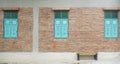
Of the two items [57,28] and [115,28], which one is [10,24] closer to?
[57,28]

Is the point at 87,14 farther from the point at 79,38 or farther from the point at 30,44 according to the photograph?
the point at 30,44

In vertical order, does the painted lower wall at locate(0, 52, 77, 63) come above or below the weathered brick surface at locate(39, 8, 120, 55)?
below

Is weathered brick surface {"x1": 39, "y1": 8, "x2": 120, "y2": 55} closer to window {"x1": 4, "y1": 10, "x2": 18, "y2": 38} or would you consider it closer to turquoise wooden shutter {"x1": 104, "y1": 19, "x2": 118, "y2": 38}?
turquoise wooden shutter {"x1": 104, "y1": 19, "x2": 118, "y2": 38}

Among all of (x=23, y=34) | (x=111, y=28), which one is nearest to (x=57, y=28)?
(x=23, y=34)

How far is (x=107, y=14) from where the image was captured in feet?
73.4

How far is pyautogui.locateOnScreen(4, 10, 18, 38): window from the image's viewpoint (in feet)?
73.9

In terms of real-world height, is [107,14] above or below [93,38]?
above

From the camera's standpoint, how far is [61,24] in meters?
22.3

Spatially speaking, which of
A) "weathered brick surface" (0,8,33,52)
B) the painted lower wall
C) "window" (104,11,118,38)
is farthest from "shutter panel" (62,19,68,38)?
"window" (104,11,118,38)

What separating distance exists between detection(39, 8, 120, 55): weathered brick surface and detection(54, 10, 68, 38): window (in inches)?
9.5

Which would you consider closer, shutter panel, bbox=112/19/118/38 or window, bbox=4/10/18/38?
shutter panel, bbox=112/19/118/38

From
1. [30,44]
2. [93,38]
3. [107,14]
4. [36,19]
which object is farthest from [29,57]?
[107,14]

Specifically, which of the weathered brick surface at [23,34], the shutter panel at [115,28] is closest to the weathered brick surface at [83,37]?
the shutter panel at [115,28]

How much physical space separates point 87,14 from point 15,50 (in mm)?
4848
